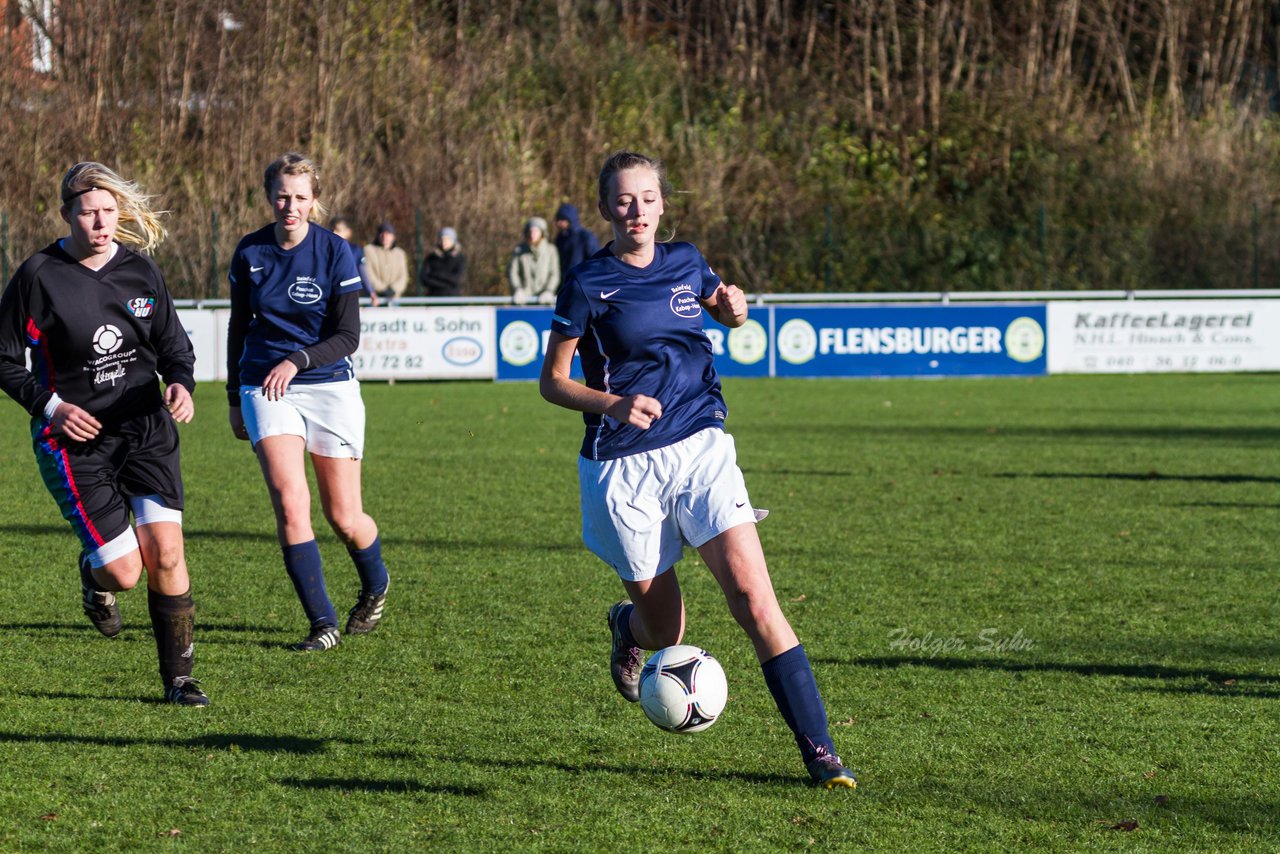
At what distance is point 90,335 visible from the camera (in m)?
5.56

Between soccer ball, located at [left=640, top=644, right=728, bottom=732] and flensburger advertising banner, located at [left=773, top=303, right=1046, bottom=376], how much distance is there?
1769cm

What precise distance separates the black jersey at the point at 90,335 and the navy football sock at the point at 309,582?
1145 millimetres

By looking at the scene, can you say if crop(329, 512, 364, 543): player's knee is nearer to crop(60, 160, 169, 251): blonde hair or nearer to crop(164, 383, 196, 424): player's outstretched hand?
crop(164, 383, 196, 424): player's outstretched hand

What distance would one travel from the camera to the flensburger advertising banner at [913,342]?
22375 mm

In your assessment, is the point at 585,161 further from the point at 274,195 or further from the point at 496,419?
the point at 274,195

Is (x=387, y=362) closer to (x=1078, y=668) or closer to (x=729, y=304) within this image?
(x=1078, y=668)

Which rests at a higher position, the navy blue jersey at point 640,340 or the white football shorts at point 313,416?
the navy blue jersey at point 640,340

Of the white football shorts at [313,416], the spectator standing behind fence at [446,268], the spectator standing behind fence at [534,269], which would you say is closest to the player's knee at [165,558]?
the white football shorts at [313,416]

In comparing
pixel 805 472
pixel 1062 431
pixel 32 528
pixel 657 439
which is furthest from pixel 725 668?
pixel 1062 431

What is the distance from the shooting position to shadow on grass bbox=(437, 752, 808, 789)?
4.83m

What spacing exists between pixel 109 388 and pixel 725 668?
244 centimetres

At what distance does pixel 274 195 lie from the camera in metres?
6.43

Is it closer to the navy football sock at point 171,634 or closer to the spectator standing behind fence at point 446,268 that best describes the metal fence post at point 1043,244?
the spectator standing behind fence at point 446,268

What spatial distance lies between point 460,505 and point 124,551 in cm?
523
